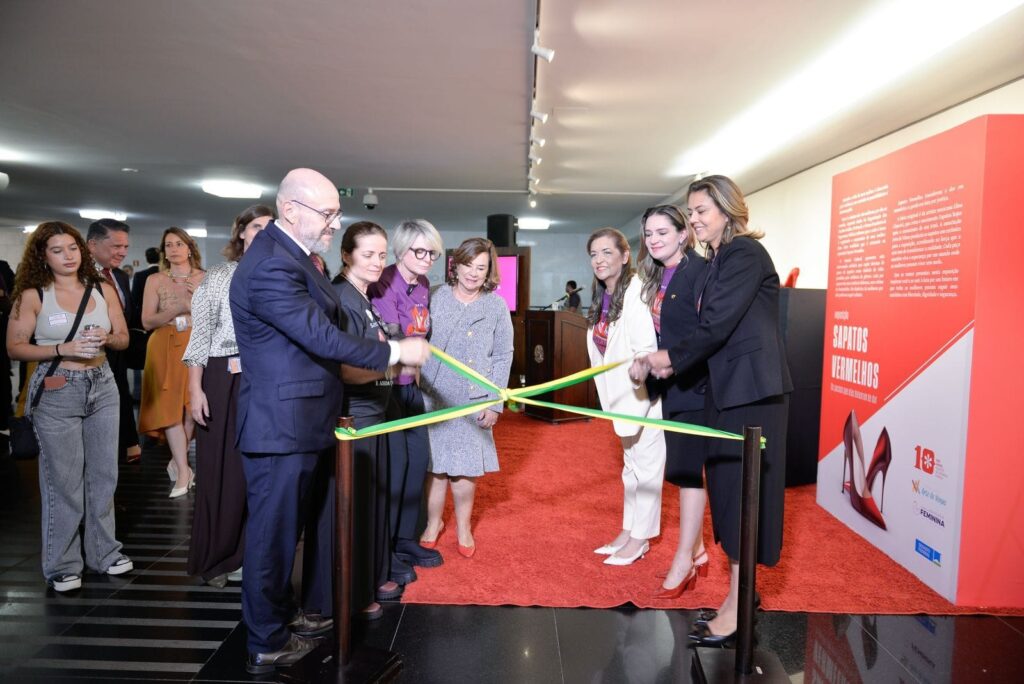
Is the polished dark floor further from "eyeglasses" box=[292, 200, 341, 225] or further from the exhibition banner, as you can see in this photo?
"eyeglasses" box=[292, 200, 341, 225]

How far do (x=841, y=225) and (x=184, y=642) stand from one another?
4078 mm

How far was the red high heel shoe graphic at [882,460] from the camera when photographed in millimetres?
3264

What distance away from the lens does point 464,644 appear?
2355 millimetres

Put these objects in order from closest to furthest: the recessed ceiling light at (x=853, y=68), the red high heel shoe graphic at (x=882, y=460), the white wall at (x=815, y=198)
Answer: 1. the red high heel shoe graphic at (x=882, y=460)
2. the recessed ceiling light at (x=853, y=68)
3. the white wall at (x=815, y=198)

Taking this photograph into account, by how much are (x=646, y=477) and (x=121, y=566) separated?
101 inches

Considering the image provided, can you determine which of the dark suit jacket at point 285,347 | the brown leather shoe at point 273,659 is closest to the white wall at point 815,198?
the dark suit jacket at point 285,347

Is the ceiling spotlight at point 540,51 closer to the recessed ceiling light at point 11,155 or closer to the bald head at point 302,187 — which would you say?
the bald head at point 302,187

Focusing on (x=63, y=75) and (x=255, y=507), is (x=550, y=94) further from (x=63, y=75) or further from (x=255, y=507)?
(x=255, y=507)

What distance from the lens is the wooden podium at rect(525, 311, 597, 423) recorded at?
7.07 metres

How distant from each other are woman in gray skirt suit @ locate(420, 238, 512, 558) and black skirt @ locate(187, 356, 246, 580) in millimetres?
888

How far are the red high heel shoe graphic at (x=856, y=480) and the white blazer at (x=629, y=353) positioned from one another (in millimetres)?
1427

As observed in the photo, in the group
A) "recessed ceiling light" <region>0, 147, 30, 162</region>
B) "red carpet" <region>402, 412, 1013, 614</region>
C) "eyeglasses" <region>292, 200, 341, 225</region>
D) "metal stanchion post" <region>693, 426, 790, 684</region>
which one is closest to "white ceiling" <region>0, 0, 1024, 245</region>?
"recessed ceiling light" <region>0, 147, 30, 162</region>

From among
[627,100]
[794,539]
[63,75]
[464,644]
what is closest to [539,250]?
[627,100]

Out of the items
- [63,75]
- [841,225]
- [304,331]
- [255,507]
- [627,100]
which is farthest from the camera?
[627,100]
